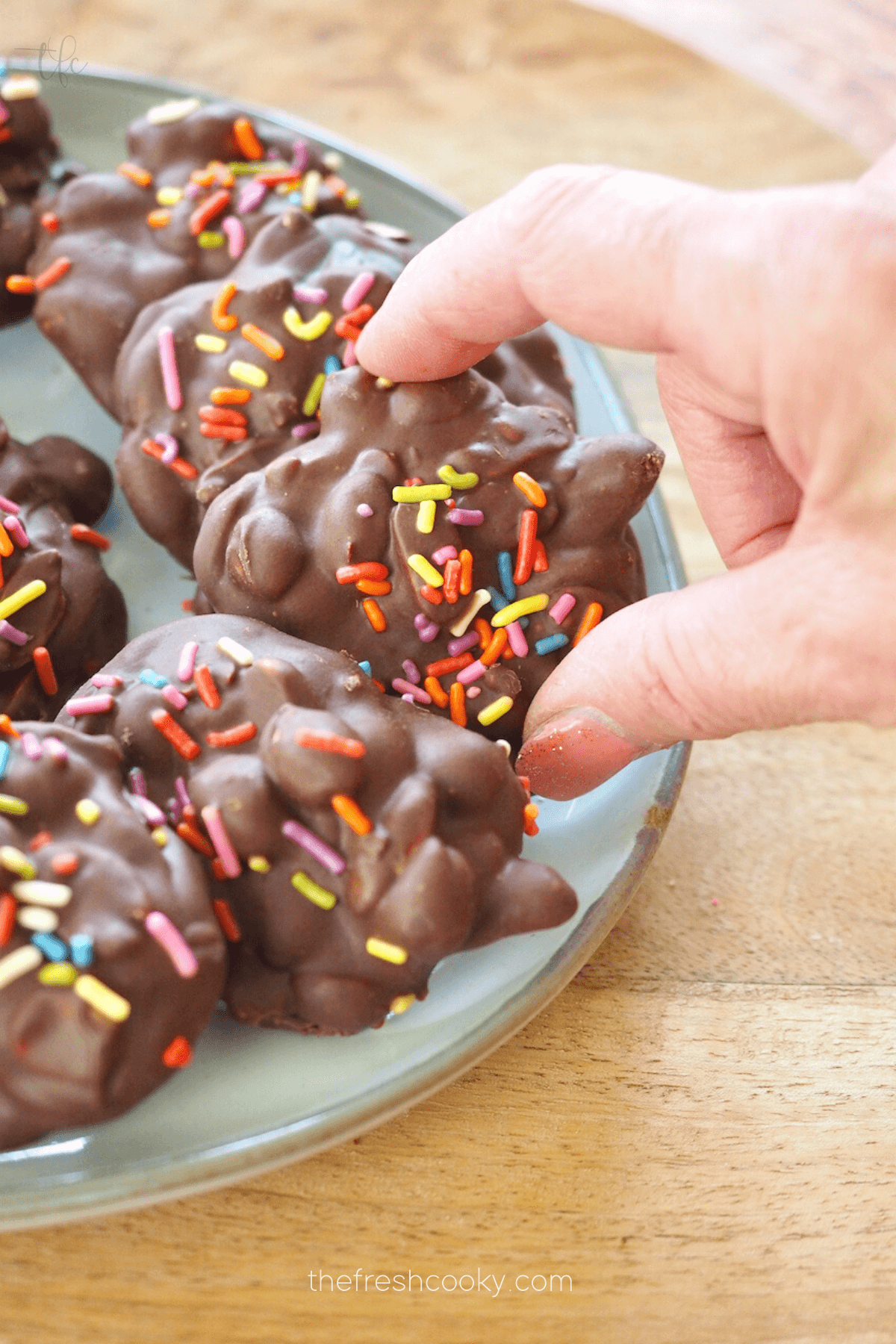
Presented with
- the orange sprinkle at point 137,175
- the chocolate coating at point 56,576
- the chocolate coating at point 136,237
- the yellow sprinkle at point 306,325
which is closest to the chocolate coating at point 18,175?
the chocolate coating at point 136,237

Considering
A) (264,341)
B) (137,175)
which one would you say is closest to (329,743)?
(264,341)

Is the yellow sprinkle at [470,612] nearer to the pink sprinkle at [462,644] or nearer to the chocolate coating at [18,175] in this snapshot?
A: the pink sprinkle at [462,644]

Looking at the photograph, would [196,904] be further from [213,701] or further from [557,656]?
[557,656]

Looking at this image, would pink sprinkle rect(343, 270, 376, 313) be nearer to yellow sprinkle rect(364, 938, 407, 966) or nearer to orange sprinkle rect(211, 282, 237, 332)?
orange sprinkle rect(211, 282, 237, 332)

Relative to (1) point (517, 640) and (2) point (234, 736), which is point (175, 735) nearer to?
(2) point (234, 736)

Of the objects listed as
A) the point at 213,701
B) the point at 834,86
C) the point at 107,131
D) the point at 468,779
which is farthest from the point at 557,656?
the point at 834,86
